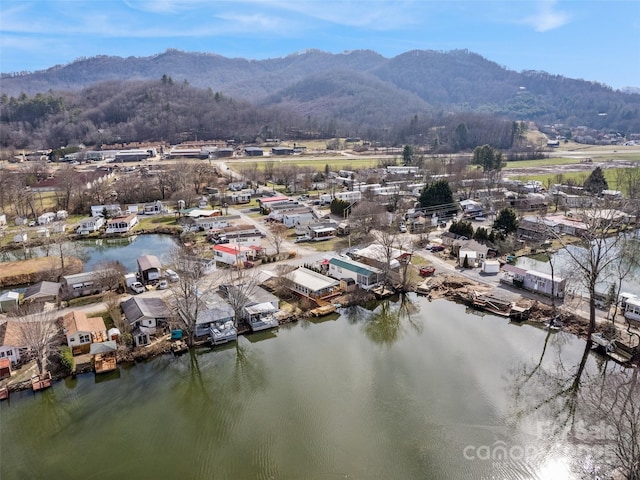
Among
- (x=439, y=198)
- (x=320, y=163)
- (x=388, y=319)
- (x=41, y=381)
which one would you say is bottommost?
(x=388, y=319)

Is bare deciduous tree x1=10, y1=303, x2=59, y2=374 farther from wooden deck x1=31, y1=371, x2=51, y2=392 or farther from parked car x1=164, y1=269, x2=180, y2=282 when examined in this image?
parked car x1=164, y1=269, x2=180, y2=282

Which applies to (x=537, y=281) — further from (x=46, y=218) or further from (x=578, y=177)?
(x=578, y=177)

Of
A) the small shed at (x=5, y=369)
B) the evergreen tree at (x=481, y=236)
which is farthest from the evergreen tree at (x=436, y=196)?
the small shed at (x=5, y=369)

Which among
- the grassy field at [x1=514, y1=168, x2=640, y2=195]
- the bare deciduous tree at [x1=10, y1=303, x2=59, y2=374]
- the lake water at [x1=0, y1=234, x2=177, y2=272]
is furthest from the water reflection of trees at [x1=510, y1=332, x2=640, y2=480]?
the grassy field at [x1=514, y1=168, x2=640, y2=195]

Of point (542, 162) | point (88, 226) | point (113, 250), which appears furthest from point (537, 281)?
point (542, 162)

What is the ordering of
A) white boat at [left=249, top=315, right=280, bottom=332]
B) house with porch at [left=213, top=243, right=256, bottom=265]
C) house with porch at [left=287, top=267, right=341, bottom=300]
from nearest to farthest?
white boat at [left=249, top=315, right=280, bottom=332]
house with porch at [left=287, top=267, right=341, bottom=300]
house with porch at [left=213, top=243, right=256, bottom=265]

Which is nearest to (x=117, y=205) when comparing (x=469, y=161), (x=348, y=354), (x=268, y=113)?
(x=348, y=354)

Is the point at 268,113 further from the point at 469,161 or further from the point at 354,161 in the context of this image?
the point at 469,161

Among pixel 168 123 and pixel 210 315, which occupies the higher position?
pixel 168 123
